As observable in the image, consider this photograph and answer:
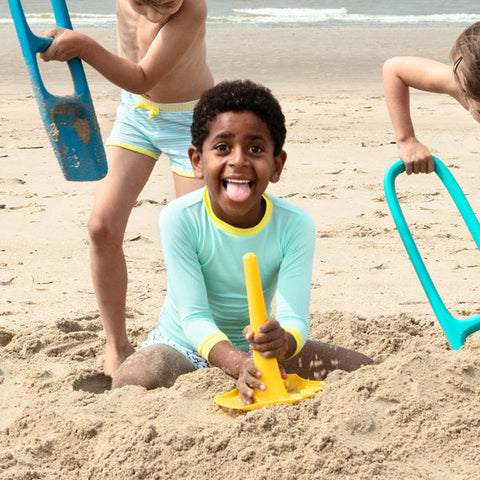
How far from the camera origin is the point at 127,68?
2.59m

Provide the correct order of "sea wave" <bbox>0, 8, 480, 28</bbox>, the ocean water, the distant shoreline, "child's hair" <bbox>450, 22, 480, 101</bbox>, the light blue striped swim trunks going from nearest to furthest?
"child's hair" <bbox>450, 22, 480, 101</bbox> → the light blue striped swim trunks → the distant shoreline → "sea wave" <bbox>0, 8, 480, 28</bbox> → the ocean water

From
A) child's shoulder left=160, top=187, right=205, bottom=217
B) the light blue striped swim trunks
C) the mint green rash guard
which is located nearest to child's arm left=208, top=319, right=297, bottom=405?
the mint green rash guard

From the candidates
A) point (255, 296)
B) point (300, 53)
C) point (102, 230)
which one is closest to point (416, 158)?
point (255, 296)

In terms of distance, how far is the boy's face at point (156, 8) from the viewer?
2.68m

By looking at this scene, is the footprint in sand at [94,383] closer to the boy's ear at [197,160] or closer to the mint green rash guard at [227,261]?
the mint green rash guard at [227,261]

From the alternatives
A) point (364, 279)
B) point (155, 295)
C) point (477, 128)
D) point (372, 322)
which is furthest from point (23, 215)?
point (477, 128)

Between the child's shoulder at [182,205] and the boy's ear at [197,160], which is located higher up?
the boy's ear at [197,160]

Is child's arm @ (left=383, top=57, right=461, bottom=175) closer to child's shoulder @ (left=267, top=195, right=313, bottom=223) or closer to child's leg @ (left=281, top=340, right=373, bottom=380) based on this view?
child's shoulder @ (left=267, top=195, right=313, bottom=223)

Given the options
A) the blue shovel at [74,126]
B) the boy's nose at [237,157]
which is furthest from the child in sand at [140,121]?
the boy's nose at [237,157]

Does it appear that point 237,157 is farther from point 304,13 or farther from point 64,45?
point 304,13

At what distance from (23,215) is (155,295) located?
1.51m

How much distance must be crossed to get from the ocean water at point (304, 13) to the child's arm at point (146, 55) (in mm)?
13914

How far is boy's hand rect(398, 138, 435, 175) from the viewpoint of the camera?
257 centimetres

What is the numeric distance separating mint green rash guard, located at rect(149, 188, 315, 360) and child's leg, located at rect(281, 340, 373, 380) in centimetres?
18
